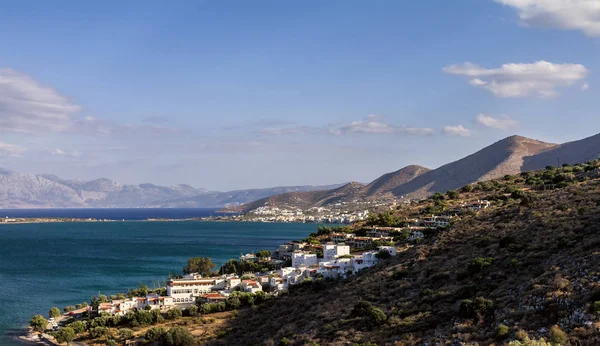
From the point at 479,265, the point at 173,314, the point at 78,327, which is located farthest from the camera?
the point at 173,314

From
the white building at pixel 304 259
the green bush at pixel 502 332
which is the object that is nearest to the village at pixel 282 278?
the white building at pixel 304 259

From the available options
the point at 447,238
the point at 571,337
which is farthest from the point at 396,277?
the point at 571,337

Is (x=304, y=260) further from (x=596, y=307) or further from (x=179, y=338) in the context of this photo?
(x=596, y=307)

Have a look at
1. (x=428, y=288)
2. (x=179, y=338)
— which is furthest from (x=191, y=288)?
(x=428, y=288)

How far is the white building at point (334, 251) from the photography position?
58375mm

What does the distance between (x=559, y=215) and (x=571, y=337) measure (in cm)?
2156

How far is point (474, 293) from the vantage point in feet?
88.2

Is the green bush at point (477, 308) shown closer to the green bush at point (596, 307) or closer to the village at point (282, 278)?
the green bush at point (596, 307)

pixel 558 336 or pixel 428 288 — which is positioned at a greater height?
pixel 558 336

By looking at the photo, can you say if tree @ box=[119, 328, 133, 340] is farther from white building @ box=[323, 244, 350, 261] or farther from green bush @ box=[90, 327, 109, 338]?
white building @ box=[323, 244, 350, 261]

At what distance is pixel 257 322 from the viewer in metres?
38.2

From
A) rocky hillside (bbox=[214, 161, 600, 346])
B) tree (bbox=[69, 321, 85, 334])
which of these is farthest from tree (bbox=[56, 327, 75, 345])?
rocky hillside (bbox=[214, 161, 600, 346])

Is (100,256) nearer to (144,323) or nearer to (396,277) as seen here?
(144,323)

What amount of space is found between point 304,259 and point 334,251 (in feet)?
11.3
